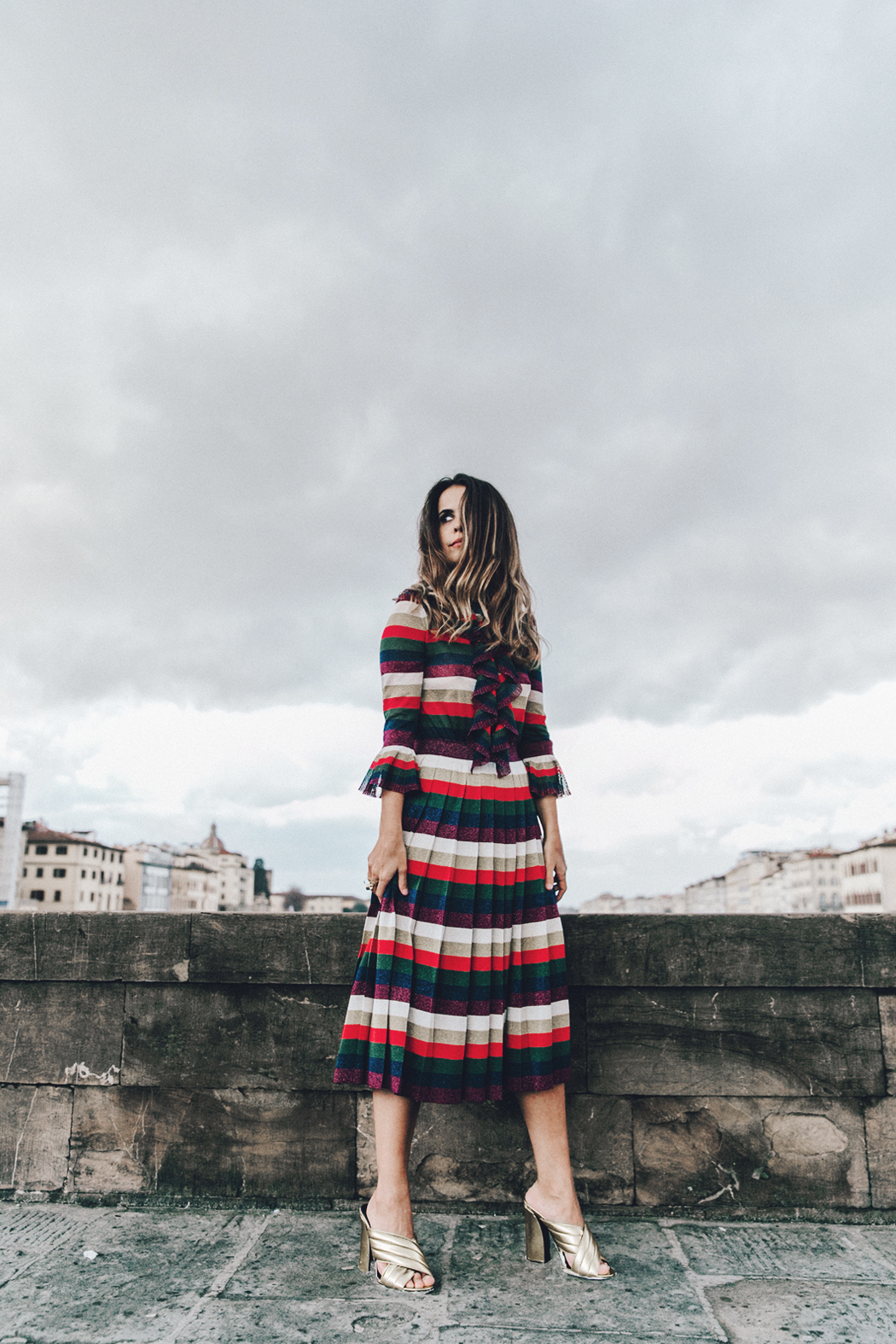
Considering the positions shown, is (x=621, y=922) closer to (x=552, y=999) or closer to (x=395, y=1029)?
(x=552, y=999)

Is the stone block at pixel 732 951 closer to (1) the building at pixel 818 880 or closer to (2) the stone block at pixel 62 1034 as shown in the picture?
(2) the stone block at pixel 62 1034

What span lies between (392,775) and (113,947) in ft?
4.92

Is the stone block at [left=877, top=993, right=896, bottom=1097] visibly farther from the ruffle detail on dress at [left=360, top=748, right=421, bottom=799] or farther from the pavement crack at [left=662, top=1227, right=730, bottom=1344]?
the ruffle detail on dress at [left=360, top=748, right=421, bottom=799]

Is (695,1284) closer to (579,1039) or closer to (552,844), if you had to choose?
(579,1039)

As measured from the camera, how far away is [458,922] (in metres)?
2.44

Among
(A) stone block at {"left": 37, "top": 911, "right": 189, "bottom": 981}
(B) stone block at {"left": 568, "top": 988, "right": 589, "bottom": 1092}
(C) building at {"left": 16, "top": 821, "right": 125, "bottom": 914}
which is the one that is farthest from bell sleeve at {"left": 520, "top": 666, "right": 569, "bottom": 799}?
(C) building at {"left": 16, "top": 821, "right": 125, "bottom": 914}

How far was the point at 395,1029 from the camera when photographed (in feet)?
7.74

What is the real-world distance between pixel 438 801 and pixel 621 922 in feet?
3.23

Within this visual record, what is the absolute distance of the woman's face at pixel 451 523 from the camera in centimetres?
273

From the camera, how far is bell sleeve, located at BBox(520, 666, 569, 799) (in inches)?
106

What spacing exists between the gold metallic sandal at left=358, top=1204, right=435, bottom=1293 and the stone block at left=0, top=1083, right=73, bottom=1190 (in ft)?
4.48

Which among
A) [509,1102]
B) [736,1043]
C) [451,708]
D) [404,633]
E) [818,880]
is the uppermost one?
[818,880]

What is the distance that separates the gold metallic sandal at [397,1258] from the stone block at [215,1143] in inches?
25.3

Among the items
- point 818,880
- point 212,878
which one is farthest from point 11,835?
point 818,880
